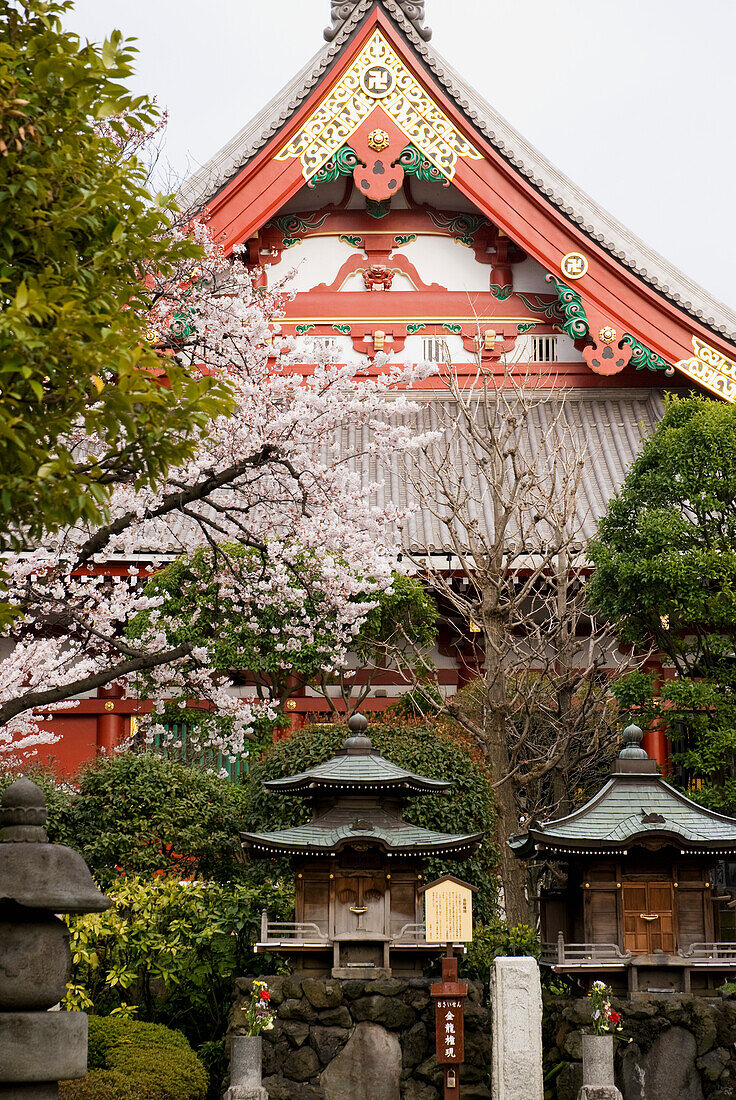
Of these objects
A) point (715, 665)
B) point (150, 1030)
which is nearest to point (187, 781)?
point (150, 1030)

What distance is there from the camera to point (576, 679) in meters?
13.4

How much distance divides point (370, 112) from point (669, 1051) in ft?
40.8

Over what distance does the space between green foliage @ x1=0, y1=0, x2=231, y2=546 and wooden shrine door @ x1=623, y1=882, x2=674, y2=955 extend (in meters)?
6.48

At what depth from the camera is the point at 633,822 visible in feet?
32.3

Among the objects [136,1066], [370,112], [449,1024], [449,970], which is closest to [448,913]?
[449,970]

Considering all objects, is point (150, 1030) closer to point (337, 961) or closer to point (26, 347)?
point (337, 961)

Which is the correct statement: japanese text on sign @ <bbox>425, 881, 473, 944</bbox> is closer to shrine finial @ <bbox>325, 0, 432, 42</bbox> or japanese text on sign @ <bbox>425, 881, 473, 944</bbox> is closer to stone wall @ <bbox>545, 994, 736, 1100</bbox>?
stone wall @ <bbox>545, 994, 736, 1100</bbox>

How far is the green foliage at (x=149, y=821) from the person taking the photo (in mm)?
11398

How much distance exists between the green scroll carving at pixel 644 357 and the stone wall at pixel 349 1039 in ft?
31.2

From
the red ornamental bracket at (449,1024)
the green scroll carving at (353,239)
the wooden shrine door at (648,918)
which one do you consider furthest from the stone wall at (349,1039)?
the green scroll carving at (353,239)

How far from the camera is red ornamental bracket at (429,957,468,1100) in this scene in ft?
29.9

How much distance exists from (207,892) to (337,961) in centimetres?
190

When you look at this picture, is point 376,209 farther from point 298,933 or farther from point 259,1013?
point 259,1013

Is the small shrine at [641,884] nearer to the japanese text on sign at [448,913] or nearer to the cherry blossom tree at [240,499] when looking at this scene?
the japanese text on sign at [448,913]
